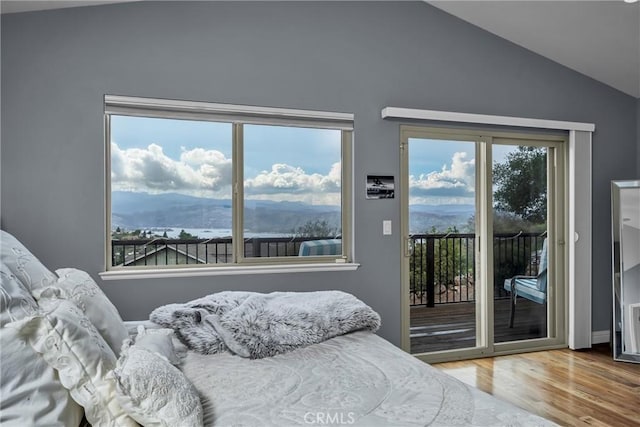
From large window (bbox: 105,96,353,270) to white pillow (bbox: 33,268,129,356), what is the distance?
1.34 meters

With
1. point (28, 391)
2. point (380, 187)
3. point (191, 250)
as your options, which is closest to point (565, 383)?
point (380, 187)

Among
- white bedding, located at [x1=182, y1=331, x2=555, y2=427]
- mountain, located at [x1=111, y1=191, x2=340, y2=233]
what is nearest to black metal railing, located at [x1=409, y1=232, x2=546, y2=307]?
mountain, located at [x1=111, y1=191, x2=340, y2=233]

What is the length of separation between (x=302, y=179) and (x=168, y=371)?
2.34m

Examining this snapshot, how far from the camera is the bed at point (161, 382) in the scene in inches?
47.4

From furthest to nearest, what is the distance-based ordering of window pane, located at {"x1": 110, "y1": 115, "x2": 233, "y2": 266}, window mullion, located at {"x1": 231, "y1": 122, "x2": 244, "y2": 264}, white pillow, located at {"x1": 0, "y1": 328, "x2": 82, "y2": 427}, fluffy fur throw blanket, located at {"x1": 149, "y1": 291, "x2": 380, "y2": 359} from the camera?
window mullion, located at {"x1": 231, "y1": 122, "x2": 244, "y2": 264}, window pane, located at {"x1": 110, "y1": 115, "x2": 233, "y2": 266}, fluffy fur throw blanket, located at {"x1": 149, "y1": 291, "x2": 380, "y2": 359}, white pillow, located at {"x1": 0, "y1": 328, "x2": 82, "y2": 427}

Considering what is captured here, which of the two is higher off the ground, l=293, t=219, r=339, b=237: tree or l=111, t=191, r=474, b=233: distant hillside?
l=111, t=191, r=474, b=233: distant hillside

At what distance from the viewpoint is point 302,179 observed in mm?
3594

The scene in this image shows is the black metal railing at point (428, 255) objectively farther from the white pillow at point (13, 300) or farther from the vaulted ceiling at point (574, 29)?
the white pillow at point (13, 300)

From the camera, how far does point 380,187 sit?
3.67m

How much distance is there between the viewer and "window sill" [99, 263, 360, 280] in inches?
120

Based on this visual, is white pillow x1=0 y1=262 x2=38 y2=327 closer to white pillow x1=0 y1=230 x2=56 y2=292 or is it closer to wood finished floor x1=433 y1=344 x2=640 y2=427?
white pillow x1=0 y1=230 x2=56 y2=292

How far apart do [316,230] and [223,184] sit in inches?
32.5

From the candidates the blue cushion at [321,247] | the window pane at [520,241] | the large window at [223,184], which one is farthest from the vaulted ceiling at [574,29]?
the blue cushion at [321,247]

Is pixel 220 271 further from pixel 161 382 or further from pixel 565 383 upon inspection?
pixel 565 383
